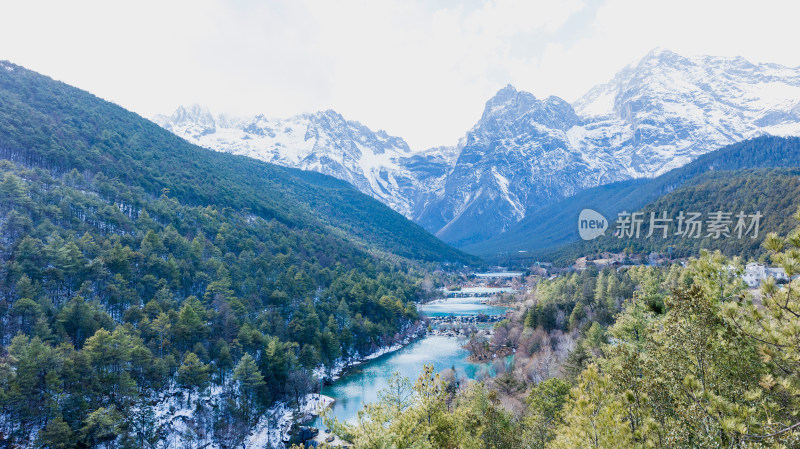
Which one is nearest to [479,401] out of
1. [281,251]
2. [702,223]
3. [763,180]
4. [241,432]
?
[241,432]

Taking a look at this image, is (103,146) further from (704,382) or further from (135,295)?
(704,382)

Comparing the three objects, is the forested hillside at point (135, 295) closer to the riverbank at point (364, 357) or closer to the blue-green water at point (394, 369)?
the riverbank at point (364, 357)

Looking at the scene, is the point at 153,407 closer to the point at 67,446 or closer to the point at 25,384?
the point at 67,446

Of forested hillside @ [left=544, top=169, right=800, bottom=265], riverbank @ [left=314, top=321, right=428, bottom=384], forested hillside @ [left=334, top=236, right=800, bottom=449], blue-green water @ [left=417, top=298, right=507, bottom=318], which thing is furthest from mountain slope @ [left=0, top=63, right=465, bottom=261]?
forested hillside @ [left=544, top=169, right=800, bottom=265]

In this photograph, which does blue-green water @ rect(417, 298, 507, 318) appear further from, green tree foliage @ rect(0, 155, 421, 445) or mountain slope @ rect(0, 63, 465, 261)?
mountain slope @ rect(0, 63, 465, 261)

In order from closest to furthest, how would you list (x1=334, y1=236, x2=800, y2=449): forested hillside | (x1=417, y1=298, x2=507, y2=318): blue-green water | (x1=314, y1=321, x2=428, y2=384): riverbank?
(x1=334, y1=236, x2=800, y2=449): forested hillside
(x1=314, y1=321, x2=428, y2=384): riverbank
(x1=417, y1=298, x2=507, y2=318): blue-green water

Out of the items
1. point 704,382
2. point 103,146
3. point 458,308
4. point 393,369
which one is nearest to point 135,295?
point 393,369

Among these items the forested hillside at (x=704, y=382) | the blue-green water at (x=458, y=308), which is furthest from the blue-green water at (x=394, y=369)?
the forested hillside at (x=704, y=382)

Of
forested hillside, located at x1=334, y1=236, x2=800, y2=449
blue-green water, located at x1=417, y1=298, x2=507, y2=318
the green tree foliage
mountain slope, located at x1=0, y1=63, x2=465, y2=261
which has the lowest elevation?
blue-green water, located at x1=417, y1=298, x2=507, y2=318
